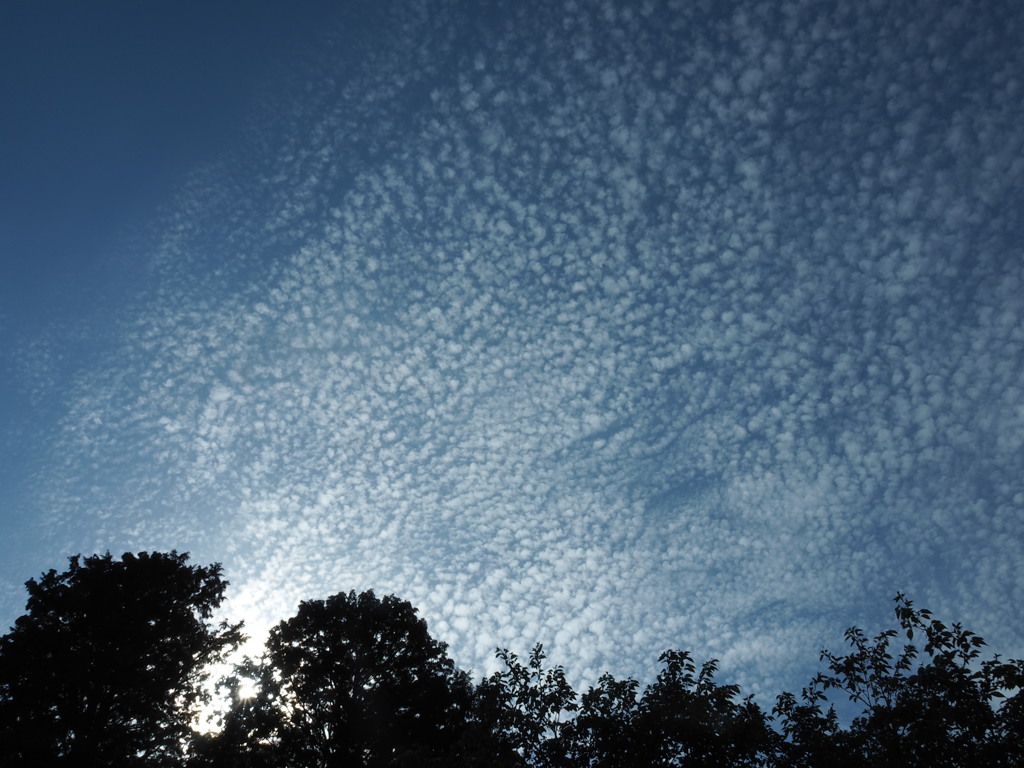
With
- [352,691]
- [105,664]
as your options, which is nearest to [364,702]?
[352,691]

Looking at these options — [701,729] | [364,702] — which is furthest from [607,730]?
[364,702]

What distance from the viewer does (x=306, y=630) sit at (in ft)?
83.4

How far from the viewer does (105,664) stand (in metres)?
21.0

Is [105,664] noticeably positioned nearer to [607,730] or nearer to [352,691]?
[352,691]

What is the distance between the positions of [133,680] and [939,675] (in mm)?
23741

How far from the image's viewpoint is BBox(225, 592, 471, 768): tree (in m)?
22.2

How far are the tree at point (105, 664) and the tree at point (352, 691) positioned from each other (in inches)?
91.3

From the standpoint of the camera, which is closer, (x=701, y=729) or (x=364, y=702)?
(x=701, y=729)

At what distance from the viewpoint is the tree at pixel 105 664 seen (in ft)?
65.2

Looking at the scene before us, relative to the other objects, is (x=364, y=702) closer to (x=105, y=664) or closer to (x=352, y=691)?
(x=352, y=691)

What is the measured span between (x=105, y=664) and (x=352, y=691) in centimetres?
856

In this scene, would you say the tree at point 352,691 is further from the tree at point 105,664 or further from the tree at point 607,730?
the tree at point 607,730

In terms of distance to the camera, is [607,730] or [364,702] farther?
[364,702]

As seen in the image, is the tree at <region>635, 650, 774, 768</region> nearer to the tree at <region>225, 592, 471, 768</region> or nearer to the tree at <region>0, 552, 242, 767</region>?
the tree at <region>225, 592, 471, 768</region>
